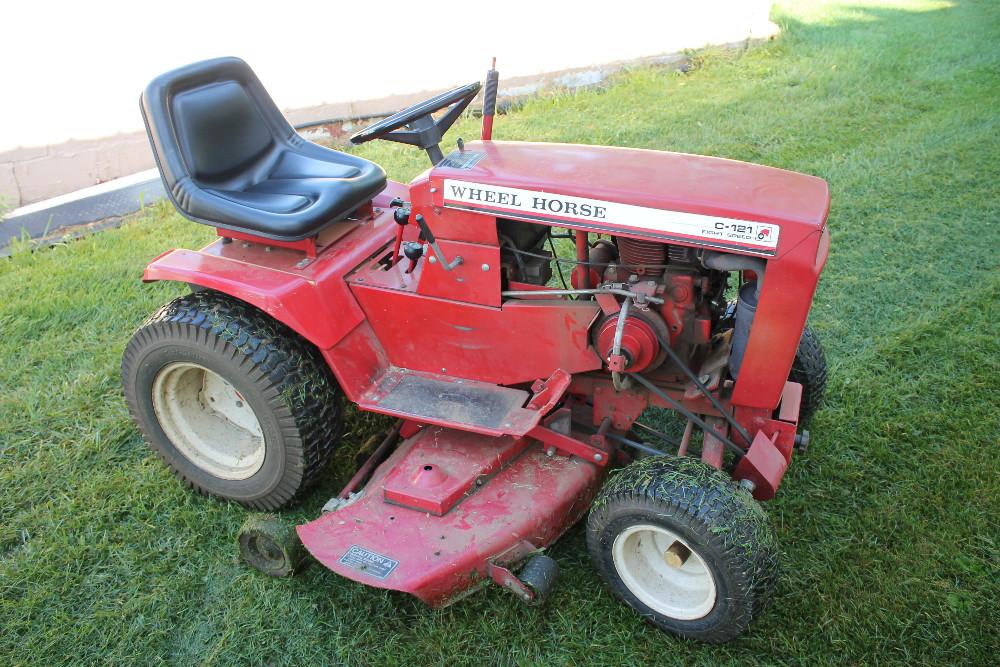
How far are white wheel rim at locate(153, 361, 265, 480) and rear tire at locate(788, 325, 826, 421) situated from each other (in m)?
2.05

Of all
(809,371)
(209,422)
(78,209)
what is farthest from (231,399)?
(78,209)

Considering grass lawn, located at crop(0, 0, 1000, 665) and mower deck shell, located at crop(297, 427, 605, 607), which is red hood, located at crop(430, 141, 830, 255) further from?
grass lawn, located at crop(0, 0, 1000, 665)

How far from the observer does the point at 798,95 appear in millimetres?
7039

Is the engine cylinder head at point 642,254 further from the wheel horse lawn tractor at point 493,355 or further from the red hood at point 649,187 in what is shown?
the red hood at point 649,187

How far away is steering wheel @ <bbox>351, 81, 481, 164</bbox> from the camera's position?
8.97ft

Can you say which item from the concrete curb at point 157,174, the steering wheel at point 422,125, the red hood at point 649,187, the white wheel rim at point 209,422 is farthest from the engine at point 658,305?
the concrete curb at point 157,174

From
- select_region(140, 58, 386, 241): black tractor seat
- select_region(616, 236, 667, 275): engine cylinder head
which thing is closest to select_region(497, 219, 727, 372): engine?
select_region(616, 236, 667, 275): engine cylinder head

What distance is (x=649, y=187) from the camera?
8.06ft

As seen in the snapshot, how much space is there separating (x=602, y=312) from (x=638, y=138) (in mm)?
3935

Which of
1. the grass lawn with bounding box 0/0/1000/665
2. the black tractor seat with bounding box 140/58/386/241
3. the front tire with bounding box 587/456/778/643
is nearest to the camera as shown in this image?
the front tire with bounding box 587/456/778/643

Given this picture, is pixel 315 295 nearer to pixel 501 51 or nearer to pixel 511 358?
pixel 511 358

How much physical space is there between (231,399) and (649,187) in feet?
5.88

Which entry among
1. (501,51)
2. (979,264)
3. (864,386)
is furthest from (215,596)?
(501,51)

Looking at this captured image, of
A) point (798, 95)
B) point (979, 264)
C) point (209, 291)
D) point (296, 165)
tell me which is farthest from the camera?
point (798, 95)
